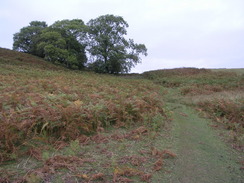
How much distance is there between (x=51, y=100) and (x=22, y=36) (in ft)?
134

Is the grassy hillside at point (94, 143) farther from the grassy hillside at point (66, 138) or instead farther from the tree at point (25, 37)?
the tree at point (25, 37)

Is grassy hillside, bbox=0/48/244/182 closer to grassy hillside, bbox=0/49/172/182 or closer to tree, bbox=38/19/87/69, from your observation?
grassy hillside, bbox=0/49/172/182

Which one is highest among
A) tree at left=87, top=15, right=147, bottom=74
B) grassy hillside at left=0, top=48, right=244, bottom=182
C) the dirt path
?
tree at left=87, top=15, right=147, bottom=74

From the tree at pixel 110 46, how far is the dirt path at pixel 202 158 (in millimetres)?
21997

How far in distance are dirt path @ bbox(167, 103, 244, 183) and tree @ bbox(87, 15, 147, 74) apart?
72.2 ft

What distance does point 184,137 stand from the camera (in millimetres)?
4859

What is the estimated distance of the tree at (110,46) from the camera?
26516 mm

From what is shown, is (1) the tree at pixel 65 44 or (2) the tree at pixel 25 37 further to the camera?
(2) the tree at pixel 25 37

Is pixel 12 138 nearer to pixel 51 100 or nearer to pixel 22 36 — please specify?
pixel 51 100

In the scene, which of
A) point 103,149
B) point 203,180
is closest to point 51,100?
point 103,149

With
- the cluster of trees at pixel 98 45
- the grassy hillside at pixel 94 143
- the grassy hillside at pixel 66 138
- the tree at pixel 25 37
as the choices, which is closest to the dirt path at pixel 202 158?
the grassy hillside at pixel 94 143

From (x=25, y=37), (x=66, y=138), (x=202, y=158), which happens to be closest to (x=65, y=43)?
(x=25, y=37)

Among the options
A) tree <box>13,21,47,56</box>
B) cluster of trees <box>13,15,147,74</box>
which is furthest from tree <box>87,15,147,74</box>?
tree <box>13,21,47,56</box>

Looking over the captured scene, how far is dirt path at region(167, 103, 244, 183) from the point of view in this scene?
3033 mm
